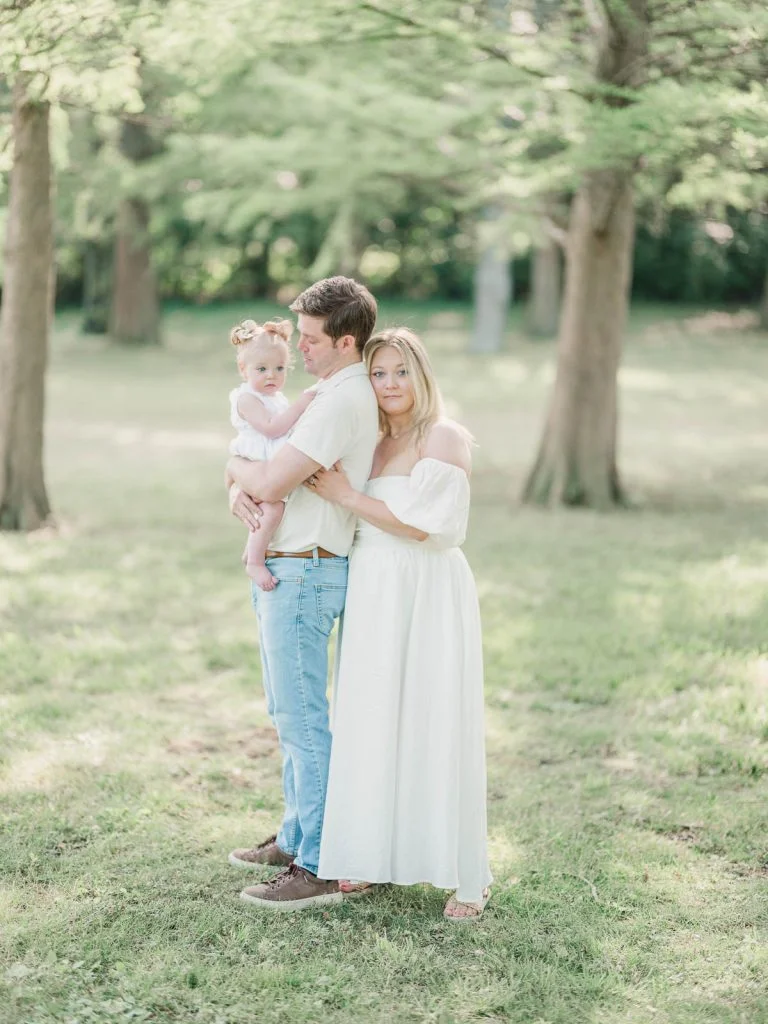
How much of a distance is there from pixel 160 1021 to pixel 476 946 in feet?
3.32

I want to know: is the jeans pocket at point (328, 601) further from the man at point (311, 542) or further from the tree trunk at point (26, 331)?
the tree trunk at point (26, 331)

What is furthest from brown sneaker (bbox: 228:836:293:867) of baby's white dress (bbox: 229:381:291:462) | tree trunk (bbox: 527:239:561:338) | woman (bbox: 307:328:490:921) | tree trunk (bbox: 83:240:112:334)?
tree trunk (bbox: 83:240:112:334)

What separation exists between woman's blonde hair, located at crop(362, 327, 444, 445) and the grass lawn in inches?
21.1

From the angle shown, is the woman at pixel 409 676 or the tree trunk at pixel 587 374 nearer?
the woman at pixel 409 676

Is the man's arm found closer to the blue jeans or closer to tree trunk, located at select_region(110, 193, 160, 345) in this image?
the blue jeans

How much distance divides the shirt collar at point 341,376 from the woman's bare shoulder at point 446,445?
0.96 ft

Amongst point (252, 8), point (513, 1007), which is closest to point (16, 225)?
point (252, 8)

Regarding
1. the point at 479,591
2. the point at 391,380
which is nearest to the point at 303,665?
the point at 391,380

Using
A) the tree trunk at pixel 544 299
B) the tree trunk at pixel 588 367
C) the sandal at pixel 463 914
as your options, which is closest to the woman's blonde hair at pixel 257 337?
the sandal at pixel 463 914

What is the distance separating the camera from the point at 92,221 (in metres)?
23.9

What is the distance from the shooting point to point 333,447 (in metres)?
3.63

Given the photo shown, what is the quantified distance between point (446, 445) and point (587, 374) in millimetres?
7336

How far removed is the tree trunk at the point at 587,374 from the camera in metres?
10.6

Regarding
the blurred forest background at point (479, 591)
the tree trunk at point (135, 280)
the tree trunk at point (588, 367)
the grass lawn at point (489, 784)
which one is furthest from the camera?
the tree trunk at point (135, 280)
